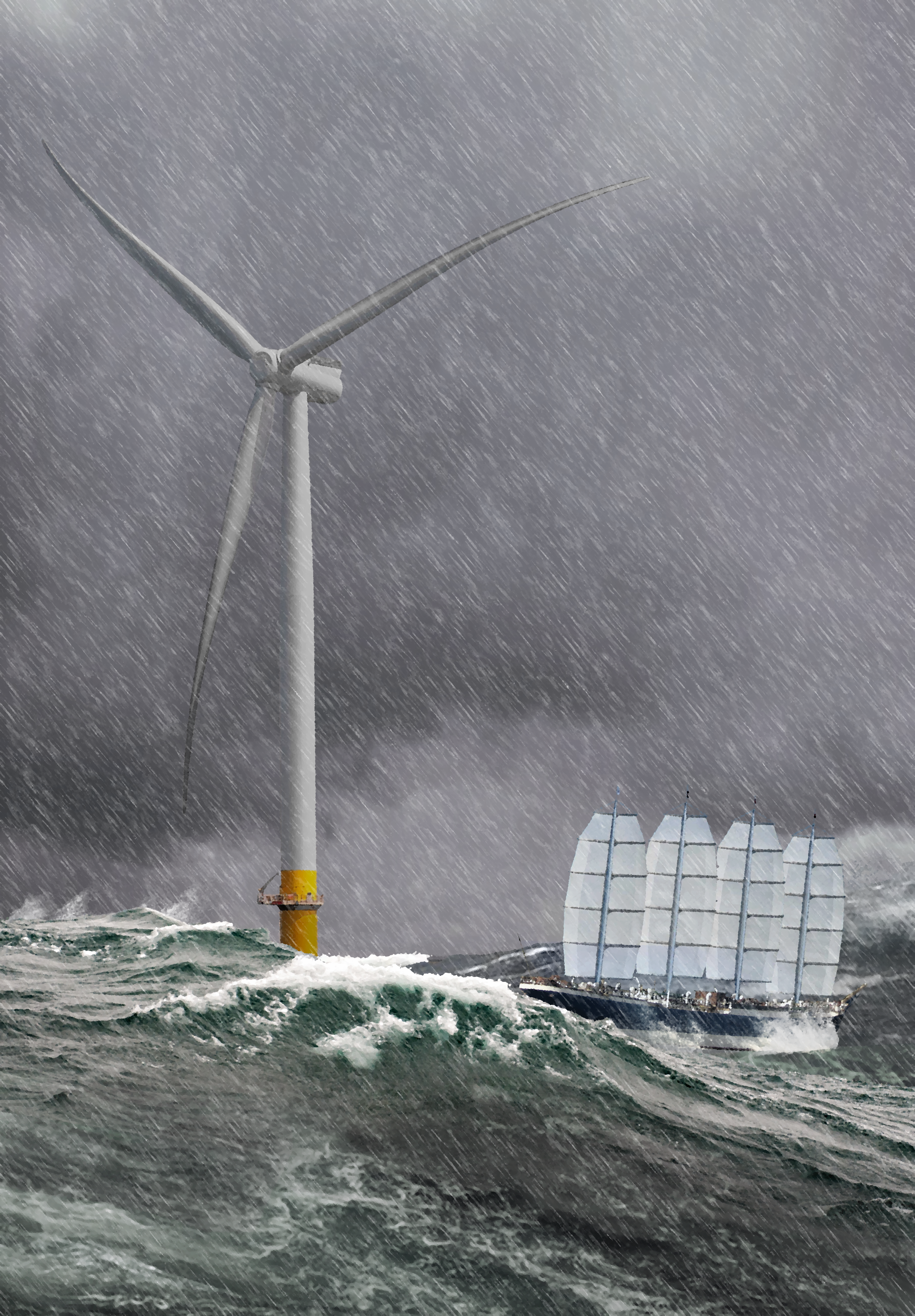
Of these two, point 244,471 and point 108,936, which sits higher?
point 244,471

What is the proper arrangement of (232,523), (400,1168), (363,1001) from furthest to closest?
(232,523)
(363,1001)
(400,1168)

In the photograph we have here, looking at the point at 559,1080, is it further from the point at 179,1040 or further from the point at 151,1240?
the point at 151,1240

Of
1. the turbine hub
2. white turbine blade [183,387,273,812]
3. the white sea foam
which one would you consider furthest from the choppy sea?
the turbine hub

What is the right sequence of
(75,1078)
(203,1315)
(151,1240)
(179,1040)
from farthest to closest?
(179,1040), (75,1078), (151,1240), (203,1315)

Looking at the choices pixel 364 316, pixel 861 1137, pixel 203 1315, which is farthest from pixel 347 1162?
pixel 364 316

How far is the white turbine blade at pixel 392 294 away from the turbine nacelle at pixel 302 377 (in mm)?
859

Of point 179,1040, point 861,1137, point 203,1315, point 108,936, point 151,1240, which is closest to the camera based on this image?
point 203,1315

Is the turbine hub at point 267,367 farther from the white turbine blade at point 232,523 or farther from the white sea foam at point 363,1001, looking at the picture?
the white sea foam at point 363,1001

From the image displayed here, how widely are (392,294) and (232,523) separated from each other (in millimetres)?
24969

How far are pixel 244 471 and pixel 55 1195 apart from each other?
253 ft

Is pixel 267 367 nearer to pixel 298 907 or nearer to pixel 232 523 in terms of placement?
pixel 232 523

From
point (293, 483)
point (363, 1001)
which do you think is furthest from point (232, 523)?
point (363, 1001)

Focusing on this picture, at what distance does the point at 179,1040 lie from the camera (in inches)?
1935

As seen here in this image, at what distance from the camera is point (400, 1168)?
37875 mm
